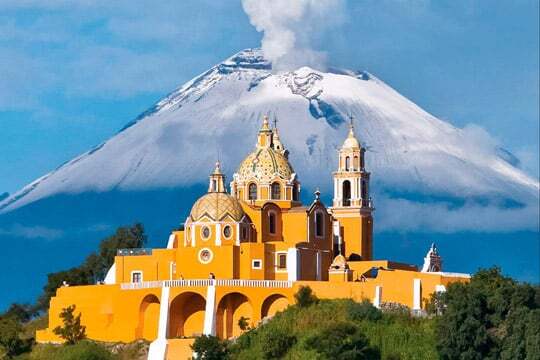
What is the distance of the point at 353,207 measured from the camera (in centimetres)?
8594

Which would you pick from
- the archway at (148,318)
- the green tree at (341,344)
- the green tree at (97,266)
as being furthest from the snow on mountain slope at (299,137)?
the green tree at (341,344)

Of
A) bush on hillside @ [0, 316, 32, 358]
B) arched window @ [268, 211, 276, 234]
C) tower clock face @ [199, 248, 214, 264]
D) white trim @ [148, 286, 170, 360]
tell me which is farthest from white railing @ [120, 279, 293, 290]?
bush on hillside @ [0, 316, 32, 358]

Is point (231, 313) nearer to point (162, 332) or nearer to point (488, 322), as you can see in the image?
point (162, 332)

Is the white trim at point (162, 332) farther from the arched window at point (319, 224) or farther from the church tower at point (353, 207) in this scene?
the church tower at point (353, 207)

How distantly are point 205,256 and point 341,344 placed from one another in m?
8.94

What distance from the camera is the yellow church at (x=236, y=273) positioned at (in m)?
77.7

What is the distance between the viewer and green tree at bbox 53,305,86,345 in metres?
80.9

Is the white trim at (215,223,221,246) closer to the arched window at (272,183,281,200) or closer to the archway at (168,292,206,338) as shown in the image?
the archway at (168,292,206,338)

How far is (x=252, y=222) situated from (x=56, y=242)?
3465 inches

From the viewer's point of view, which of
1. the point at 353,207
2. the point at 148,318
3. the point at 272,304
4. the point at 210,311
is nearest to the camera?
the point at 210,311

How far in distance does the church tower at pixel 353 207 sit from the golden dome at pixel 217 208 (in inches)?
257

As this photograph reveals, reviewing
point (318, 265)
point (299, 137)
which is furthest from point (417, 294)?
point (299, 137)

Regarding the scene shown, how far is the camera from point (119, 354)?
79250mm

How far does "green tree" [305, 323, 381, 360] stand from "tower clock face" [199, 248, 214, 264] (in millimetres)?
7064
